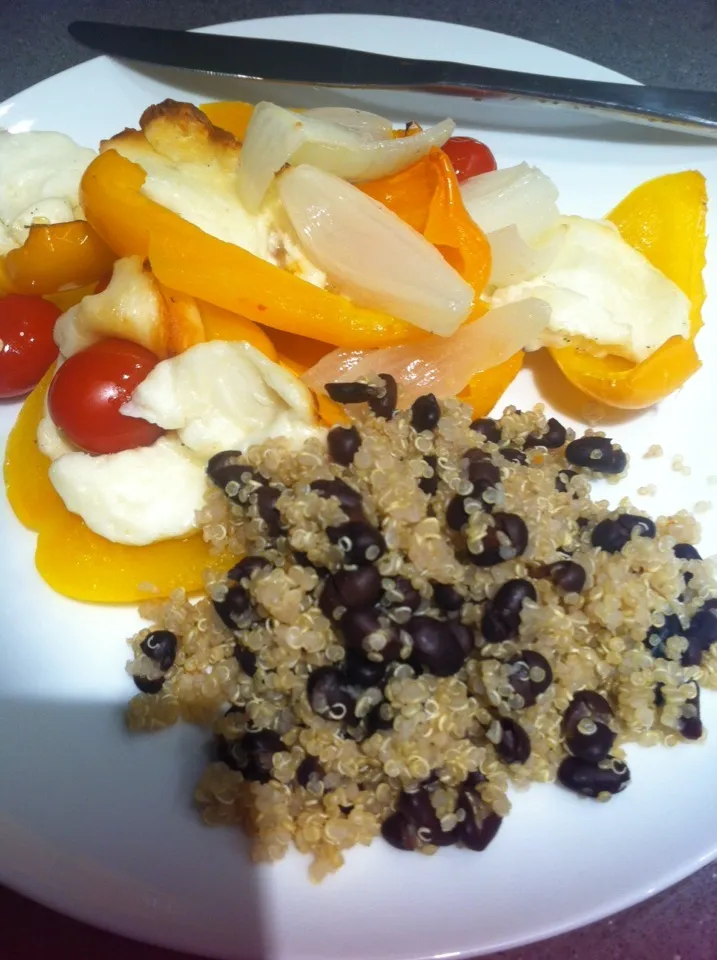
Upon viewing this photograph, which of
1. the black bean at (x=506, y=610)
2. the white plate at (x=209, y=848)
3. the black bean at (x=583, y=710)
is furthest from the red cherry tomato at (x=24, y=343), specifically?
the black bean at (x=583, y=710)

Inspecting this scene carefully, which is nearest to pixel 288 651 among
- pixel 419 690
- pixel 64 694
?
pixel 419 690

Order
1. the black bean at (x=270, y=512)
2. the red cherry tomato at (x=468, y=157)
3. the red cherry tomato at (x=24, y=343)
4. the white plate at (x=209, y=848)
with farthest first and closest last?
the red cherry tomato at (x=468, y=157)
the red cherry tomato at (x=24, y=343)
the black bean at (x=270, y=512)
the white plate at (x=209, y=848)

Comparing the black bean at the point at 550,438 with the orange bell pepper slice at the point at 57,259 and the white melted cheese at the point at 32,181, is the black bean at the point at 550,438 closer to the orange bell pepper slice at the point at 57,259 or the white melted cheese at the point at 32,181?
the orange bell pepper slice at the point at 57,259

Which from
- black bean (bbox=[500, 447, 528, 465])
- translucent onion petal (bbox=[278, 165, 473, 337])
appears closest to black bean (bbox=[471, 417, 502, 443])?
black bean (bbox=[500, 447, 528, 465])

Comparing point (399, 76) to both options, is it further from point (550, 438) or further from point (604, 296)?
point (550, 438)

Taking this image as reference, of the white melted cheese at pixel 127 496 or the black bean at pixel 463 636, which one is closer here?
the black bean at pixel 463 636
